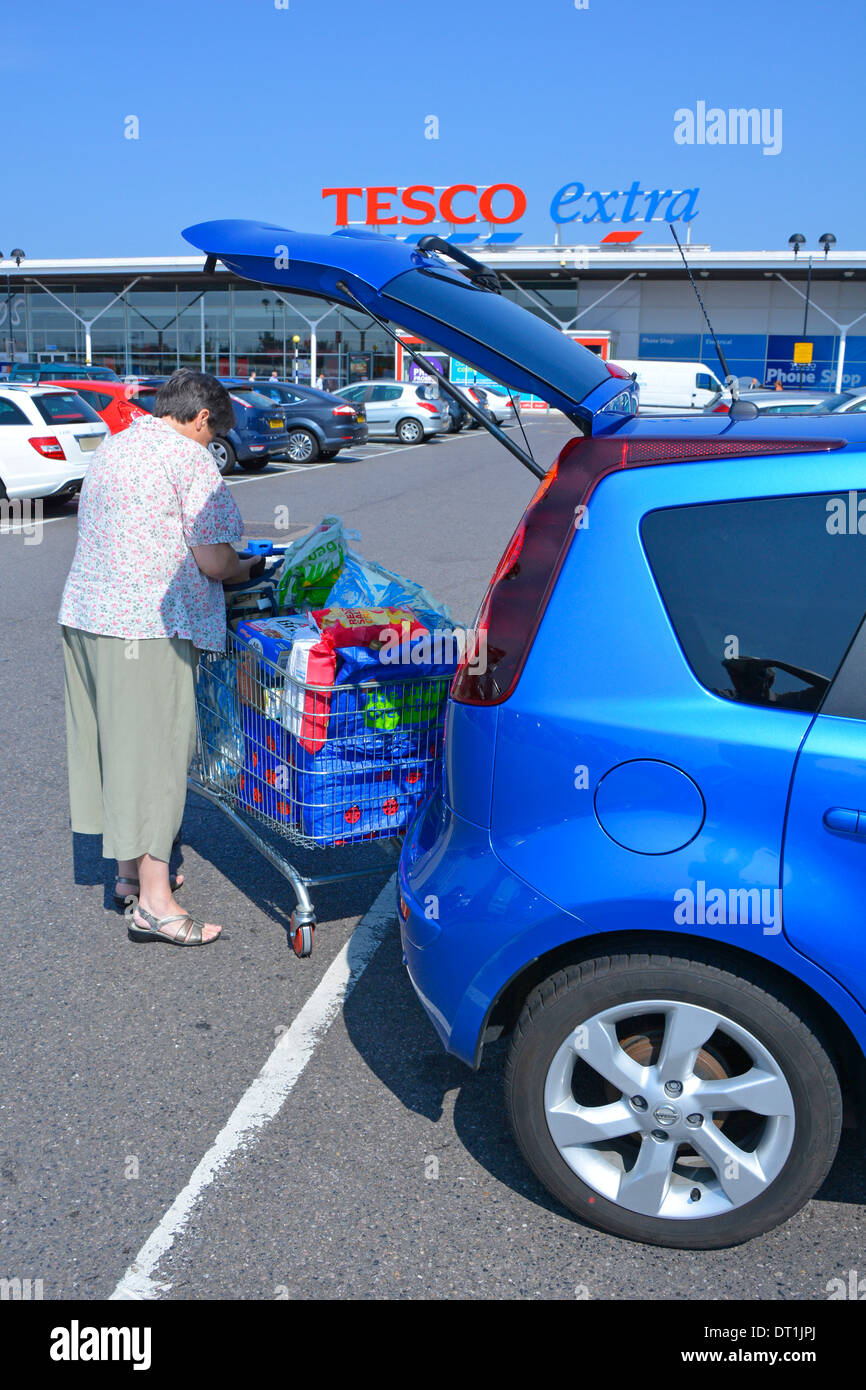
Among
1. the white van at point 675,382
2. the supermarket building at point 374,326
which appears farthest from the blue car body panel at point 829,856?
the supermarket building at point 374,326

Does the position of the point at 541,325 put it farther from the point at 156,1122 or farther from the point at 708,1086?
the point at 156,1122

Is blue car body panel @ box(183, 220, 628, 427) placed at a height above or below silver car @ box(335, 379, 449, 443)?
below

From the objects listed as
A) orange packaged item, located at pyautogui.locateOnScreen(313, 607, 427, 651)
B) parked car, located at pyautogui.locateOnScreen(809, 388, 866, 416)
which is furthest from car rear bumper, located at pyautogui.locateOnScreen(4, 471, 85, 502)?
orange packaged item, located at pyautogui.locateOnScreen(313, 607, 427, 651)

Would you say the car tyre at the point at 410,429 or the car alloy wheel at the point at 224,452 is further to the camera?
the car tyre at the point at 410,429

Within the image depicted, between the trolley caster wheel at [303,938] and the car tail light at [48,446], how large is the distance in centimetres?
1173

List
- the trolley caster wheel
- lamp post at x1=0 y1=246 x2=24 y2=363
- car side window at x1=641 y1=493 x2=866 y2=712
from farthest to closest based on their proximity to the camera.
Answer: lamp post at x1=0 y1=246 x2=24 y2=363 < the trolley caster wheel < car side window at x1=641 y1=493 x2=866 y2=712

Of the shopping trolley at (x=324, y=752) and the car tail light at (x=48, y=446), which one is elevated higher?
the car tail light at (x=48, y=446)

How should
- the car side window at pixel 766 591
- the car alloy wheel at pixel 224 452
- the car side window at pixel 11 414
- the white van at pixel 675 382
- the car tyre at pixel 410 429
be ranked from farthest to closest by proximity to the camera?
the white van at pixel 675 382 → the car tyre at pixel 410 429 → the car alloy wheel at pixel 224 452 → the car side window at pixel 11 414 → the car side window at pixel 766 591

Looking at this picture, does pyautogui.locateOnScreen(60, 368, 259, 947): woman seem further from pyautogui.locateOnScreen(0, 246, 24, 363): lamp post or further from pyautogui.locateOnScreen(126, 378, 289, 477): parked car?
pyautogui.locateOnScreen(0, 246, 24, 363): lamp post

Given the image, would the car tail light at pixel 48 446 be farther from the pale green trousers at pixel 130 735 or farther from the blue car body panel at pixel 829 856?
the blue car body panel at pixel 829 856

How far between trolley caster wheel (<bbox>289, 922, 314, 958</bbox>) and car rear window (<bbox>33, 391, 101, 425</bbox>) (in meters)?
12.1

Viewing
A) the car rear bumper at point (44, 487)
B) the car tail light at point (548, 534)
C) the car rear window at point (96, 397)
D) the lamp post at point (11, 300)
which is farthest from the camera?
the lamp post at point (11, 300)

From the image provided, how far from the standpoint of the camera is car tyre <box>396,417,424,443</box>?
Result: 97.8 ft

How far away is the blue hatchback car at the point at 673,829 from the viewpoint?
226 cm
